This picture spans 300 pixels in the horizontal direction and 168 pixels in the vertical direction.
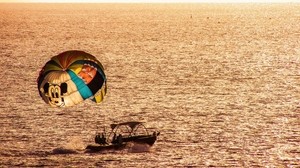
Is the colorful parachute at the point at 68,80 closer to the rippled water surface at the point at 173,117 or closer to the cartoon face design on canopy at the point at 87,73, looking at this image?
the cartoon face design on canopy at the point at 87,73

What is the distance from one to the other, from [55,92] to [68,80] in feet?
3.66

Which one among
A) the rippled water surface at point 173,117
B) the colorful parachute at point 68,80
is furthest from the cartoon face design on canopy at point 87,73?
the rippled water surface at point 173,117

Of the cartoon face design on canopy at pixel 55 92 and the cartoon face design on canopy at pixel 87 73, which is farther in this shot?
the cartoon face design on canopy at pixel 87 73

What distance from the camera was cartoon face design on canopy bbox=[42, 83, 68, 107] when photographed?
34.2 metres

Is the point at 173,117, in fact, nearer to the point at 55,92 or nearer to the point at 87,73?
the point at 87,73

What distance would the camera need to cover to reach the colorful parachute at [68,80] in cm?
3441

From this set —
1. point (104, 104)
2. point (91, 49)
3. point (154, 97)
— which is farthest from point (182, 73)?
point (91, 49)

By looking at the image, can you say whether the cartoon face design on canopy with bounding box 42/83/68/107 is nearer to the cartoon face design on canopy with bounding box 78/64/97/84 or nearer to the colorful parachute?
the colorful parachute

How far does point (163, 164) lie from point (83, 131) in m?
9.33

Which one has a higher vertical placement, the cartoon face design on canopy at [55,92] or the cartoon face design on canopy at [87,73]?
the cartoon face design on canopy at [87,73]

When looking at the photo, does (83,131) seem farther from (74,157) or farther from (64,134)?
(74,157)

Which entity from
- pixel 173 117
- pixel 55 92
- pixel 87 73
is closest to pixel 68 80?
pixel 55 92

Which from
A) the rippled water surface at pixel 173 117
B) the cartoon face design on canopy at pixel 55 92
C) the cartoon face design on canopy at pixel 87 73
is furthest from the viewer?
the cartoon face design on canopy at pixel 87 73

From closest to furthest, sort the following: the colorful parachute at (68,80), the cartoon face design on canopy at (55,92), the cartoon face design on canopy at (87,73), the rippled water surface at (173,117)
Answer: the rippled water surface at (173,117)
the cartoon face design on canopy at (55,92)
the colorful parachute at (68,80)
the cartoon face design on canopy at (87,73)
